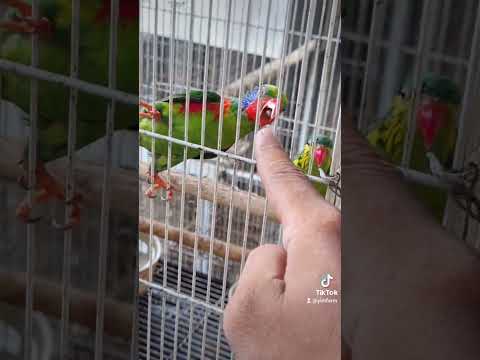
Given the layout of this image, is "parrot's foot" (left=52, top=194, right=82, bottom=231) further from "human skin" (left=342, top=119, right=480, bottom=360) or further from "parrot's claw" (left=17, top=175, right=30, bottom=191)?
"human skin" (left=342, top=119, right=480, bottom=360)

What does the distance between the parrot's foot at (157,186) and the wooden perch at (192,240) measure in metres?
0.03

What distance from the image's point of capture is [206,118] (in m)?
0.46

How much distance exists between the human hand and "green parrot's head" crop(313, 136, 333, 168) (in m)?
0.02

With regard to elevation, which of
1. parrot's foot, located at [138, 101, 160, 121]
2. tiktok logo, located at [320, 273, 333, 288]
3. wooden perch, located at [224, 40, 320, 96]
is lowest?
tiktok logo, located at [320, 273, 333, 288]

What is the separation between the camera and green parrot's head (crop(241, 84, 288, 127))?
45cm

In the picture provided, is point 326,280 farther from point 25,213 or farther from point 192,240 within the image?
point 25,213

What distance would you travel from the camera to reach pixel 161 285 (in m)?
0.52

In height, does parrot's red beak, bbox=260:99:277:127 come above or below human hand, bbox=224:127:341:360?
above

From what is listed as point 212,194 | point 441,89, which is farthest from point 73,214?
point 441,89

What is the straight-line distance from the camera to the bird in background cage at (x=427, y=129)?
1.24ft

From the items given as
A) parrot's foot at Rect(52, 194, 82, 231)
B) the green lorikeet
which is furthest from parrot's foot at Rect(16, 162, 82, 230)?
the green lorikeet

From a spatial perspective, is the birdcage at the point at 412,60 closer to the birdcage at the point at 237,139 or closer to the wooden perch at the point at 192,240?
the birdcage at the point at 237,139

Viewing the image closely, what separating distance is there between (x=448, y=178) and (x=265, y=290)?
0.60ft

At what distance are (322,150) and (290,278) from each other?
0.12 m
